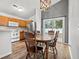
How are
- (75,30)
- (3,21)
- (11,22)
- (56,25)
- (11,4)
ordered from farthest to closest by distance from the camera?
(56,25) < (11,22) < (3,21) < (11,4) < (75,30)

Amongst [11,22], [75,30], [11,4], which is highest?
[11,4]

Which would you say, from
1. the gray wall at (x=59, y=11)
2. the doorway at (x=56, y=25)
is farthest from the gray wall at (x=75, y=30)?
the doorway at (x=56, y=25)

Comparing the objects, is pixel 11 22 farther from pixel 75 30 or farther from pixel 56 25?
pixel 75 30

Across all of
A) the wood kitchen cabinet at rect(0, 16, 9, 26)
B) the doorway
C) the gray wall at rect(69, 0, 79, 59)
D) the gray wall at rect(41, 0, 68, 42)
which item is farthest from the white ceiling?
the gray wall at rect(69, 0, 79, 59)

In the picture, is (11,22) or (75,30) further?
(11,22)

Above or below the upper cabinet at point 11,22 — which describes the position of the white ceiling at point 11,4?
above

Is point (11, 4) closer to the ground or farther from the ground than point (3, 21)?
farther from the ground

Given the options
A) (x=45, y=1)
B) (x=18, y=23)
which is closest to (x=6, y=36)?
(x=45, y=1)

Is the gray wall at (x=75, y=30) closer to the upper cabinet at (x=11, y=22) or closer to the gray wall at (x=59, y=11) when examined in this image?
the gray wall at (x=59, y=11)

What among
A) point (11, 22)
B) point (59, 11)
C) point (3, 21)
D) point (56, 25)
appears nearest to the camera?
point (3, 21)

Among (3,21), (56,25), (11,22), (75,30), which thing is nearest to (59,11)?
(56,25)

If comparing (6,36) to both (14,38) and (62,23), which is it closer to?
(14,38)

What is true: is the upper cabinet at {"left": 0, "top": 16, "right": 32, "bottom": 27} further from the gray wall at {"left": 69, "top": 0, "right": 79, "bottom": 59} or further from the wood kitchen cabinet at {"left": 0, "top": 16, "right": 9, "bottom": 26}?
the gray wall at {"left": 69, "top": 0, "right": 79, "bottom": 59}

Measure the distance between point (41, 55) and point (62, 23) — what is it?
13.0 feet
